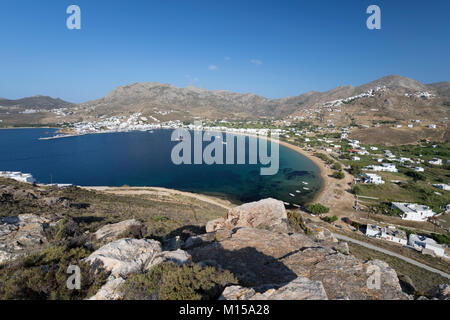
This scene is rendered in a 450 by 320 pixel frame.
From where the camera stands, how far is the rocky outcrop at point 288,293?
4062mm

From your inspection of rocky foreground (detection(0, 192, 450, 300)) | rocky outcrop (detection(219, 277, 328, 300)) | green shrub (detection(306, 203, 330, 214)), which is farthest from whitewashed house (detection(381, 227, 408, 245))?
rocky outcrop (detection(219, 277, 328, 300))

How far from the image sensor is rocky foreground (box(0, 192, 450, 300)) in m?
4.96

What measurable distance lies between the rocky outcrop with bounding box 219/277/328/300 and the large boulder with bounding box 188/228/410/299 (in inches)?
50.4

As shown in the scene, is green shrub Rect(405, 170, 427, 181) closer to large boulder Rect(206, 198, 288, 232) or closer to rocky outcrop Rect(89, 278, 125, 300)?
large boulder Rect(206, 198, 288, 232)

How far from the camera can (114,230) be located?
32.6ft

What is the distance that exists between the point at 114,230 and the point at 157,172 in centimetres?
4054

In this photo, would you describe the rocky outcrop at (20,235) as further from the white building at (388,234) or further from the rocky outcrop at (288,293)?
the white building at (388,234)

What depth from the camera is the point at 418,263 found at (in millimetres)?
17469

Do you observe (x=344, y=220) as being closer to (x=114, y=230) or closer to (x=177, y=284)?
(x=114, y=230)

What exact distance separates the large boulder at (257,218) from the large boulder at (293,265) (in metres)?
2.46

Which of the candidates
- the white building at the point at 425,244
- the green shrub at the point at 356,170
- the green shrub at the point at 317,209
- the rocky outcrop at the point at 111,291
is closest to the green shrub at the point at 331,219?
the green shrub at the point at 317,209

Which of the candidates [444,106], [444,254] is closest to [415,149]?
[444,254]

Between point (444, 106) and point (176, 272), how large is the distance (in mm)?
160546

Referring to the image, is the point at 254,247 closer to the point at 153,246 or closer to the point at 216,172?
the point at 153,246
